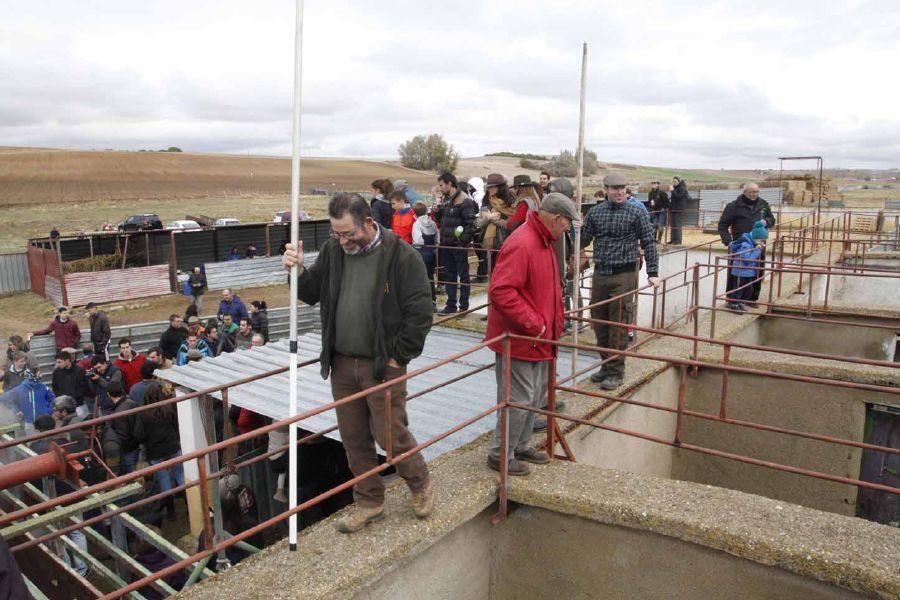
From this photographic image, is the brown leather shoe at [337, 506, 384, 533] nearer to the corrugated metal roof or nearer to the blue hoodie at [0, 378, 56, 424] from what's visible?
the corrugated metal roof

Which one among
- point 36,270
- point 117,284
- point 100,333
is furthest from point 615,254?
point 36,270

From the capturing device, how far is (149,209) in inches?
2048

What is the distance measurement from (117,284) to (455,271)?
17718 mm

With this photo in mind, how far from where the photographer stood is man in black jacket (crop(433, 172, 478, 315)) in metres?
9.04

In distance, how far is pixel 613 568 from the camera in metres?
4.10

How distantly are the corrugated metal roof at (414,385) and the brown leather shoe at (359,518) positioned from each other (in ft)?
5.36

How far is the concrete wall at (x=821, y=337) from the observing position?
8945 mm

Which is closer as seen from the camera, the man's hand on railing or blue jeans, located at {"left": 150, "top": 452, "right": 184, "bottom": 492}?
the man's hand on railing

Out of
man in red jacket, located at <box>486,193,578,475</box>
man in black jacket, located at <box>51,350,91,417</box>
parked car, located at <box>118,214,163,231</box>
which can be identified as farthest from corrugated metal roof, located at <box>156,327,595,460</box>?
parked car, located at <box>118,214,163,231</box>

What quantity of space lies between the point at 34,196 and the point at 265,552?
64.3 m

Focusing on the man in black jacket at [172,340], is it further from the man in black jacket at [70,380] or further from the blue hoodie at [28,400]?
the blue hoodie at [28,400]

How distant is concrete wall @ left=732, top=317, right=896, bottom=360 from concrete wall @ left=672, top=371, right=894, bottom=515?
5.47ft

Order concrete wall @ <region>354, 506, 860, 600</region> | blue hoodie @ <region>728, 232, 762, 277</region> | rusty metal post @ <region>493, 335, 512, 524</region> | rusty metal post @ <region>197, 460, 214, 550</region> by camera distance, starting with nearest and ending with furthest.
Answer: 1. rusty metal post @ <region>197, 460, 214, 550</region>
2. concrete wall @ <region>354, 506, 860, 600</region>
3. rusty metal post @ <region>493, 335, 512, 524</region>
4. blue hoodie @ <region>728, 232, 762, 277</region>

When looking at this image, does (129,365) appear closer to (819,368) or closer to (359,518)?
(359,518)
